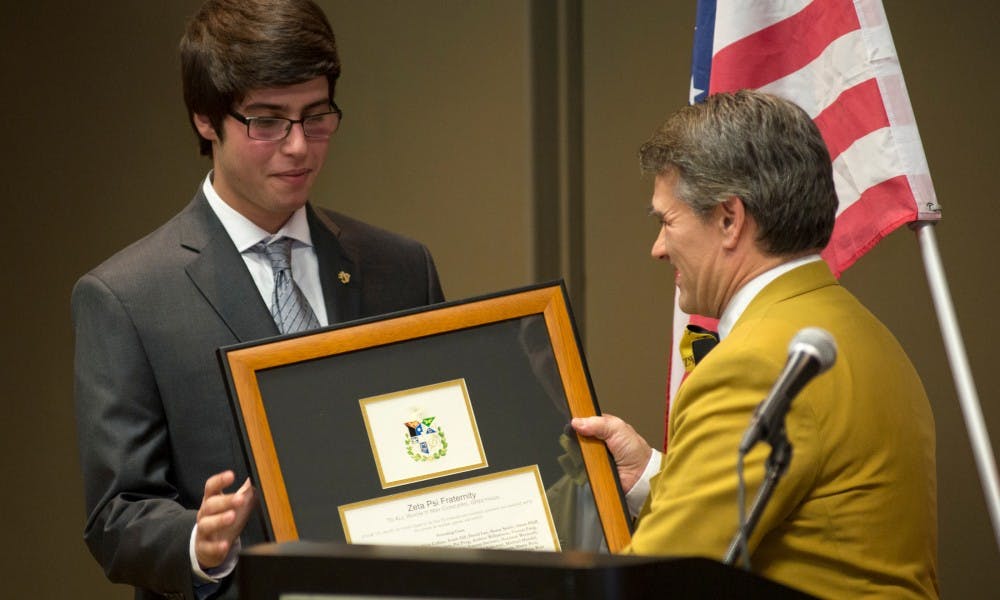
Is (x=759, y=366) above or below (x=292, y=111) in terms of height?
below

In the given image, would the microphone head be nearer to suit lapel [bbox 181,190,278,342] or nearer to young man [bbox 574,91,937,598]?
young man [bbox 574,91,937,598]

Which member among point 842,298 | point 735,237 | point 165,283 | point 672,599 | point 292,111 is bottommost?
point 672,599

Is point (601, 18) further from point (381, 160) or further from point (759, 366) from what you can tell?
point (759, 366)

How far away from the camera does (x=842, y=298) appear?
189cm

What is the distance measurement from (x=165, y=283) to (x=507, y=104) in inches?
80.8

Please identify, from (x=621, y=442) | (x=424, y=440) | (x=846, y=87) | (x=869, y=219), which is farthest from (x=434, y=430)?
(x=846, y=87)

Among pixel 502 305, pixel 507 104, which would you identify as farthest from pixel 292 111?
pixel 507 104

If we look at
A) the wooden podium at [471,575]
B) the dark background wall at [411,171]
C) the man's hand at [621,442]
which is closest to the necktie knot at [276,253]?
the man's hand at [621,442]

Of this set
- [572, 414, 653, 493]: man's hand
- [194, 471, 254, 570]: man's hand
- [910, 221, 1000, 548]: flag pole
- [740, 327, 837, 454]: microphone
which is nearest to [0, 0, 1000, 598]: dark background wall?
[910, 221, 1000, 548]: flag pole

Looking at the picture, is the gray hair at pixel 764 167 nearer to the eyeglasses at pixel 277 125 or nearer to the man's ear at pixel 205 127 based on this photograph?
the eyeglasses at pixel 277 125

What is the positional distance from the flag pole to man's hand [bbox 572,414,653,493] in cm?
55

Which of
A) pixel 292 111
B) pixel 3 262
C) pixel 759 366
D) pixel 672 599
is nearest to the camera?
pixel 672 599

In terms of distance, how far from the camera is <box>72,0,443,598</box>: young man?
208 cm

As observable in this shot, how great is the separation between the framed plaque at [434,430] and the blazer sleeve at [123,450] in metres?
0.24
